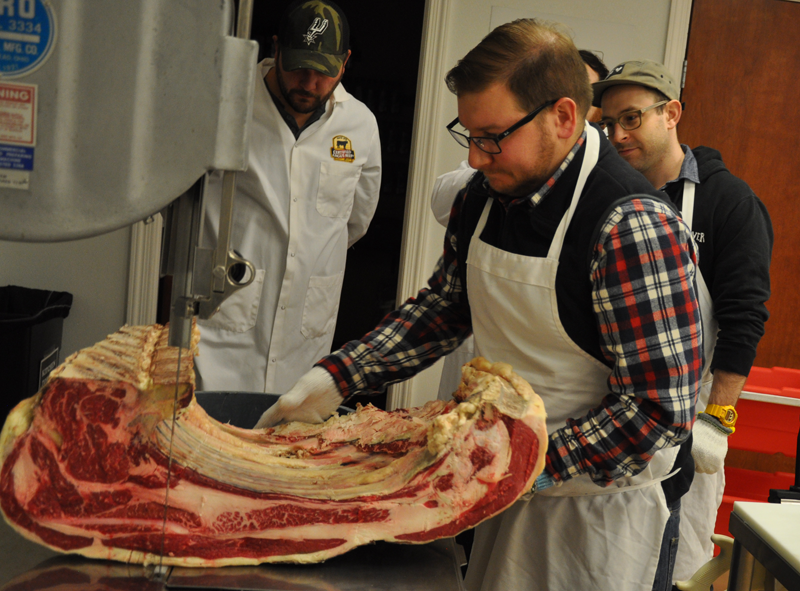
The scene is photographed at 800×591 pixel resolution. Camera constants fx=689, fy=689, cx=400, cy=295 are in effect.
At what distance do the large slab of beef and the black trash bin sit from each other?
159 cm

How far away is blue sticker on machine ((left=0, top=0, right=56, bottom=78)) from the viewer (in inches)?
31.8

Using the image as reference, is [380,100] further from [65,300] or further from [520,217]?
[520,217]

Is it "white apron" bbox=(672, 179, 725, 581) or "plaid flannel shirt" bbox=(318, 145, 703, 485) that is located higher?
"plaid flannel shirt" bbox=(318, 145, 703, 485)

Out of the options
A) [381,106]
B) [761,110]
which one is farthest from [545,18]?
[381,106]

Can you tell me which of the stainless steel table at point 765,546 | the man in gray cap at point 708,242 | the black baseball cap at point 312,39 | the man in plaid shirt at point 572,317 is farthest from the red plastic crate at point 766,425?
the black baseball cap at point 312,39

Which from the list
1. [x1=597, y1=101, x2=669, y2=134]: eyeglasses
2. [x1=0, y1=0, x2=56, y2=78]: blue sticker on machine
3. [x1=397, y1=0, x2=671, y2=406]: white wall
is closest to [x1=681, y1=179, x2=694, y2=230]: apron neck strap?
[x1=597, y1=101, x2=669, y2=134]: eyeglasses

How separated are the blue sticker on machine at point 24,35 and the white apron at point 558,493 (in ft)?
2.93

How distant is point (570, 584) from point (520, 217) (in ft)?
2.53

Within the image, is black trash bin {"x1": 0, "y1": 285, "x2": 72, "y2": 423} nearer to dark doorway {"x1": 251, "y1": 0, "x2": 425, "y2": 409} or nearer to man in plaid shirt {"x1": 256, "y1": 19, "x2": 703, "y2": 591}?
man in plaid shirt {"x1": 256, "y1": 19, "x2": 703, "y2": 591}

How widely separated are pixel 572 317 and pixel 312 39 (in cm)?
140

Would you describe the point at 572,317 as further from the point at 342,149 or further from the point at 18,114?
the point at 342,149

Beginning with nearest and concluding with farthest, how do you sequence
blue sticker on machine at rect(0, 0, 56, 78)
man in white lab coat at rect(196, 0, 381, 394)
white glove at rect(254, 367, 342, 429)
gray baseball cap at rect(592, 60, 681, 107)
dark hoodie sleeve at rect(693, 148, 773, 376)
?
blue sticker on machine at rect(0, 0, 56, 78) → white glove at rect(254, 367, 342, 429) → dark hoodie sleeve at rect(693, 148, 773, 376) → gray baseball cap at rect(592, 60, 681, 107) → man in white lab coat at rect(196, 0, 381, 394)

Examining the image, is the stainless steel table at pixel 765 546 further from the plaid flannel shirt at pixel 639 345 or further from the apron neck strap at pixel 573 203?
the apron neck strap at pixel 573 203

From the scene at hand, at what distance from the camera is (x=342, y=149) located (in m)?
2.63
